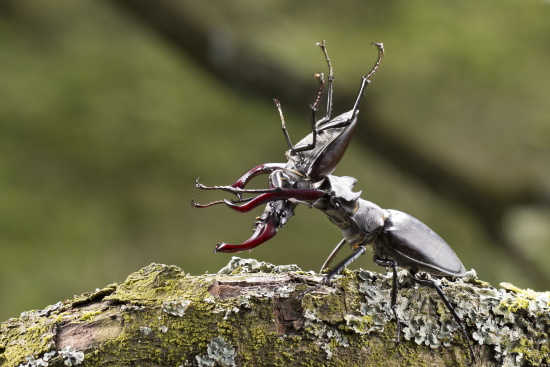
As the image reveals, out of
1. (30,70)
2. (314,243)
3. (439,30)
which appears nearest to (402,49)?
(439,30)

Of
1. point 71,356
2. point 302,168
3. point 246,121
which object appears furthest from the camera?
point 246,121

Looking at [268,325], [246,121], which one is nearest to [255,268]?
[268,325]

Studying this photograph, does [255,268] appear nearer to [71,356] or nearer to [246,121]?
[71,356]

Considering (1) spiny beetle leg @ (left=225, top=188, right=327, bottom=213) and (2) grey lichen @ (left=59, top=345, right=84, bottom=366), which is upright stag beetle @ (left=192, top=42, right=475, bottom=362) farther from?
(2) grey lichen @ (left=59, top=345, right=84, bottom=366)

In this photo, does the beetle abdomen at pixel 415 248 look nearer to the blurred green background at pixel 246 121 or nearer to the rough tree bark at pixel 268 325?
the rough tree bark at pixel 268 325

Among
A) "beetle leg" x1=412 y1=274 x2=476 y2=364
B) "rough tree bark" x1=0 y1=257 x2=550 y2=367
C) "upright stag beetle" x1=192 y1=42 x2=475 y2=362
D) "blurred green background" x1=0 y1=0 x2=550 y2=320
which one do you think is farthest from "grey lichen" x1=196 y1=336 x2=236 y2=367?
"blurred green background" x1=0 y1=0 x2=550 y2=320

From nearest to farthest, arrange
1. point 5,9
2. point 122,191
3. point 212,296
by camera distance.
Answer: point 212,296 < point 122,191 < point 5,9

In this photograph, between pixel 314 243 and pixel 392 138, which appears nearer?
pixel 314 243

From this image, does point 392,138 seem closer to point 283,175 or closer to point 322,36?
point 322,36
